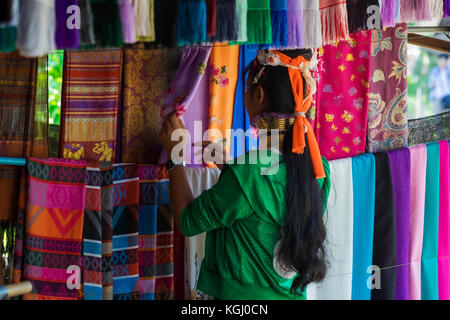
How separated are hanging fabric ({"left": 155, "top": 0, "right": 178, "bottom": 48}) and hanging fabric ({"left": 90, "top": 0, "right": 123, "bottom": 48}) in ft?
0.53

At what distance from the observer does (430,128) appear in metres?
3.10

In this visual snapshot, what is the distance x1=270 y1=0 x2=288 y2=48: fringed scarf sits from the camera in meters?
2.11

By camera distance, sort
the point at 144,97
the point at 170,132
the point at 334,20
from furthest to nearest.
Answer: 1. the point at 144,97
2. the point at 170,132
3. the point at 334,20

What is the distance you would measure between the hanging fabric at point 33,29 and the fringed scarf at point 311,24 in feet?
3.11

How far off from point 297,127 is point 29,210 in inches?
42.7

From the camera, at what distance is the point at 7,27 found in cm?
164

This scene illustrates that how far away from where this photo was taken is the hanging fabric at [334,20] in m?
2.23

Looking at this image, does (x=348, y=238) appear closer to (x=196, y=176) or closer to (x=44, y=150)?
(x=196, y=176)

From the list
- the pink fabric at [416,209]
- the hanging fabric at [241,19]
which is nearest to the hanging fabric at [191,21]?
the hanging fabric at [241,19]

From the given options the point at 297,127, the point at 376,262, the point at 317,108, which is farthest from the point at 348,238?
the point at 297,127

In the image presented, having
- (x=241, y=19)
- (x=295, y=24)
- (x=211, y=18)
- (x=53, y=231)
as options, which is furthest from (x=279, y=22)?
(x=53, y=231)

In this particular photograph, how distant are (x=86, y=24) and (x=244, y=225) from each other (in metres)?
0.86

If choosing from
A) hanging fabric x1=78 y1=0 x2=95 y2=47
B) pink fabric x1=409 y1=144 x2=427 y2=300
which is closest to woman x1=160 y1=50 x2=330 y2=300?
hanging fabric x1=78 y1=0 x2=95 y2=47

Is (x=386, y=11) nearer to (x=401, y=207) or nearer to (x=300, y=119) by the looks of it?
(x=300, y=119)
